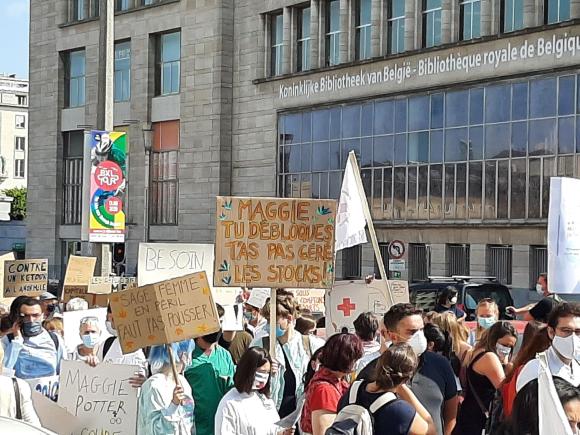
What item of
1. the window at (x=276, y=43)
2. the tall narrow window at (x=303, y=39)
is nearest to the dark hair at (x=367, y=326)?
the tall narrow window at (x=303, y=39)

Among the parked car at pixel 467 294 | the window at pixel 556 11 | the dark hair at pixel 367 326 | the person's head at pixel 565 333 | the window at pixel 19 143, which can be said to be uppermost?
the window at pixel 19 143

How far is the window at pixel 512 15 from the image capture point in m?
30.0

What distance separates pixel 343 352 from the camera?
7.09 m

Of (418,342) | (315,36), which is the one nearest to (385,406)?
(418,342)

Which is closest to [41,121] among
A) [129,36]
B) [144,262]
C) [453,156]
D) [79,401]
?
[129,36]

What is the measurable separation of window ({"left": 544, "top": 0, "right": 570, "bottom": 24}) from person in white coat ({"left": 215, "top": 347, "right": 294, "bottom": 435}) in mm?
22937

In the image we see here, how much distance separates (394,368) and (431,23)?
2743cm

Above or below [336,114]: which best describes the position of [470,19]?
above

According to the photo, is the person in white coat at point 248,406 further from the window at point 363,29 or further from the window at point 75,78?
the window at point 75,78

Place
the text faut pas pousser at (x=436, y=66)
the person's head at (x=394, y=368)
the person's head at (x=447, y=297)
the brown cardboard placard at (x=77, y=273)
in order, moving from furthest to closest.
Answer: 1. the text faut pas pousser at (x=436, y=66)
2. the brown cardboard placard at (x=77, y=273)
3. the person's head at (x=447, y=297)
4. the person's head at (x=394, y=368)

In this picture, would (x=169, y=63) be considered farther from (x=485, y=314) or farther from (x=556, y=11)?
(x=485, y=314)

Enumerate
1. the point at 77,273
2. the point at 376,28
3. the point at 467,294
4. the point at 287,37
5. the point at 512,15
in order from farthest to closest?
the point at 287,37
the point at 376,28
the point at 512,15
the point at 467,294
the point at 77,273

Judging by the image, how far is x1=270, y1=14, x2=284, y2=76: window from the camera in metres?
38.7

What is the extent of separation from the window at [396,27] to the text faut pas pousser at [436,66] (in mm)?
546
